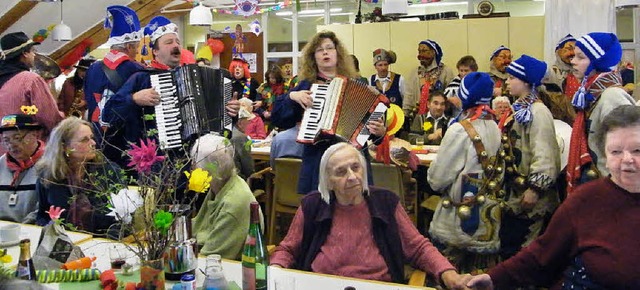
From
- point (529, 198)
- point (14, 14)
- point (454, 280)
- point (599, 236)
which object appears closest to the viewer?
point (599, 236)

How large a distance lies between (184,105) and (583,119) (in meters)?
2.05

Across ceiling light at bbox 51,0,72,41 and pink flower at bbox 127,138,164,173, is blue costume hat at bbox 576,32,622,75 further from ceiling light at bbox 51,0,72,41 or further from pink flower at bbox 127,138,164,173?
ceiling light at bbox 51,0,72,41

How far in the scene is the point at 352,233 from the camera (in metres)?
2.36

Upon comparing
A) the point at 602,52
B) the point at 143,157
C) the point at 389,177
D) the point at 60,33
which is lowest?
the point at 389,177

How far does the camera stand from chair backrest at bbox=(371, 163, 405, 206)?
338 centimetres

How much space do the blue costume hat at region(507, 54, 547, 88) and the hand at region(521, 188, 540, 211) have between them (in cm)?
61

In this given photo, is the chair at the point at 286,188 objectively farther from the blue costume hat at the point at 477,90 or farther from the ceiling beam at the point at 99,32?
the ceiling beam at the point at 99,32

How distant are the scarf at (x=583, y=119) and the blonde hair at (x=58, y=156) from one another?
243 cm

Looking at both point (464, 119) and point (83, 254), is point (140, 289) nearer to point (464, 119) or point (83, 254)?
point (83, 254)

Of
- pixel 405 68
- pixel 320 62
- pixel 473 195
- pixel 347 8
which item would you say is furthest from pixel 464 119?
pixel 347 8

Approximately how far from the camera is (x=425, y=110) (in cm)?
599

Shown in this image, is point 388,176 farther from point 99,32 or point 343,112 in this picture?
point 99,32

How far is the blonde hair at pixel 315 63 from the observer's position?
10.8 ft

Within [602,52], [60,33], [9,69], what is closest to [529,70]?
[602,52]
